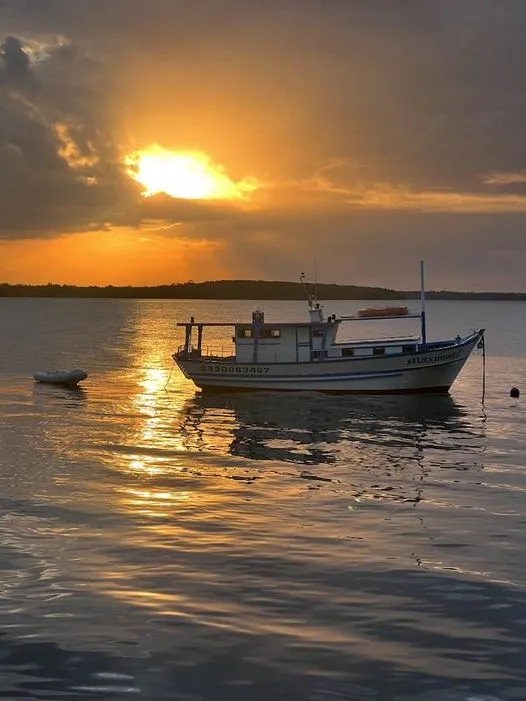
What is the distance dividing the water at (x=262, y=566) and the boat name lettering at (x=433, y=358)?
12.9m

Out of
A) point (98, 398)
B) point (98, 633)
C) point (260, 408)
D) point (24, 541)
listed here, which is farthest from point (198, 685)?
point (98, 398)

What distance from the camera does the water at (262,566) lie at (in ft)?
30.0

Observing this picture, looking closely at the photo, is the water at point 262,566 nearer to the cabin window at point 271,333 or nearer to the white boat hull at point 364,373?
the white boat hull at point 364,373

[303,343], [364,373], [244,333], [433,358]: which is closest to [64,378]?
[244,333]

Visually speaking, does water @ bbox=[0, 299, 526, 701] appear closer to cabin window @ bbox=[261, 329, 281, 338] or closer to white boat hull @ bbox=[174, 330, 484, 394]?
white boat hull @ bbox=[174, 330, 484, 394]

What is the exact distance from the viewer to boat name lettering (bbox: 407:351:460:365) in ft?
141

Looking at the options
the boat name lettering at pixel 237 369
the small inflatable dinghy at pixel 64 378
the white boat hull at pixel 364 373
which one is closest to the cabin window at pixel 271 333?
the white boat hull at pixel 364 373

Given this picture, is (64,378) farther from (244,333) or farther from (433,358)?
(433,358)

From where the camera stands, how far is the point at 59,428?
31703 mm

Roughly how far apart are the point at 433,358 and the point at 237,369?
37.6 feet

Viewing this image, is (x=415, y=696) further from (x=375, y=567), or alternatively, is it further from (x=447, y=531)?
(x=447, y=531)

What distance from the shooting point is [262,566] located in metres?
13.1

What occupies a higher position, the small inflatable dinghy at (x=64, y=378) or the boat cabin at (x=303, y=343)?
the boat cabin at (x=303, y=343)

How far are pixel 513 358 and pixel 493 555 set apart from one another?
67581mm
